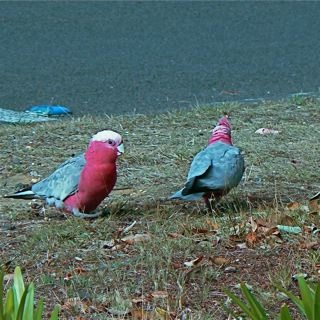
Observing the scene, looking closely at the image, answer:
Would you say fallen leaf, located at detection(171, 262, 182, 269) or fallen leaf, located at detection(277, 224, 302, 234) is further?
fallen leaf, located at detection(277, 224, 302, 234)

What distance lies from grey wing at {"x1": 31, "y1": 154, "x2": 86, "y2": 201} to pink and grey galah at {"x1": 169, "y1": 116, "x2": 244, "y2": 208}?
0.47 m

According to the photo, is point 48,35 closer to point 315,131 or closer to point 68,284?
point 315,131

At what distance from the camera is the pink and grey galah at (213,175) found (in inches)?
188

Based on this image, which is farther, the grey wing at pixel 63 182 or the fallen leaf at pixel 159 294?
the grey wing at pixel 63 182

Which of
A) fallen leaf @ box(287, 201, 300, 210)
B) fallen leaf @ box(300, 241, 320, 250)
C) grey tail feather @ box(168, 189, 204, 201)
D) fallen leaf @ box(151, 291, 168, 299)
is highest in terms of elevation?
fallen leaf @ box(300, 241, 320, 250)

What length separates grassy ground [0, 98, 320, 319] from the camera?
372 centimetres

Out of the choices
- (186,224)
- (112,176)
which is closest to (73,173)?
(112,176)

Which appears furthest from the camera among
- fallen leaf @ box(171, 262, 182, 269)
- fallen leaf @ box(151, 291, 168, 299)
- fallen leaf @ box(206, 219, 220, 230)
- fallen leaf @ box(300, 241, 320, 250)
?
fallen leaf @ box(206, 219, 220, 230)

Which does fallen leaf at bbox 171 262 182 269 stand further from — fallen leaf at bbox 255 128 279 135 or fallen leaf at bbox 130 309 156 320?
fallen leaf at bbox 255 128 279 135

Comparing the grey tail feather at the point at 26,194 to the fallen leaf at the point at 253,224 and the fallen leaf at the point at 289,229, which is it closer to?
the fallen leaf at the point at 253,224

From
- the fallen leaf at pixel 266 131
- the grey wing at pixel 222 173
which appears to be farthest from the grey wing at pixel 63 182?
the fallen leaf at pixel 266 131

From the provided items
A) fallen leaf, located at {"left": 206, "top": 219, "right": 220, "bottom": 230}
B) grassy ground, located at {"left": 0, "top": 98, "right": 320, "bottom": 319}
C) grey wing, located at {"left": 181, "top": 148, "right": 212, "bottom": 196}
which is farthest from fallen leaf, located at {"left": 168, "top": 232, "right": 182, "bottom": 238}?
grey wing, located at {"left": 181, "top": 148, "right": 212, "bottom": 196}

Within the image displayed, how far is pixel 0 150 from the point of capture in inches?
248

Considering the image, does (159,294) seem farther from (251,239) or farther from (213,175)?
(213,175)
